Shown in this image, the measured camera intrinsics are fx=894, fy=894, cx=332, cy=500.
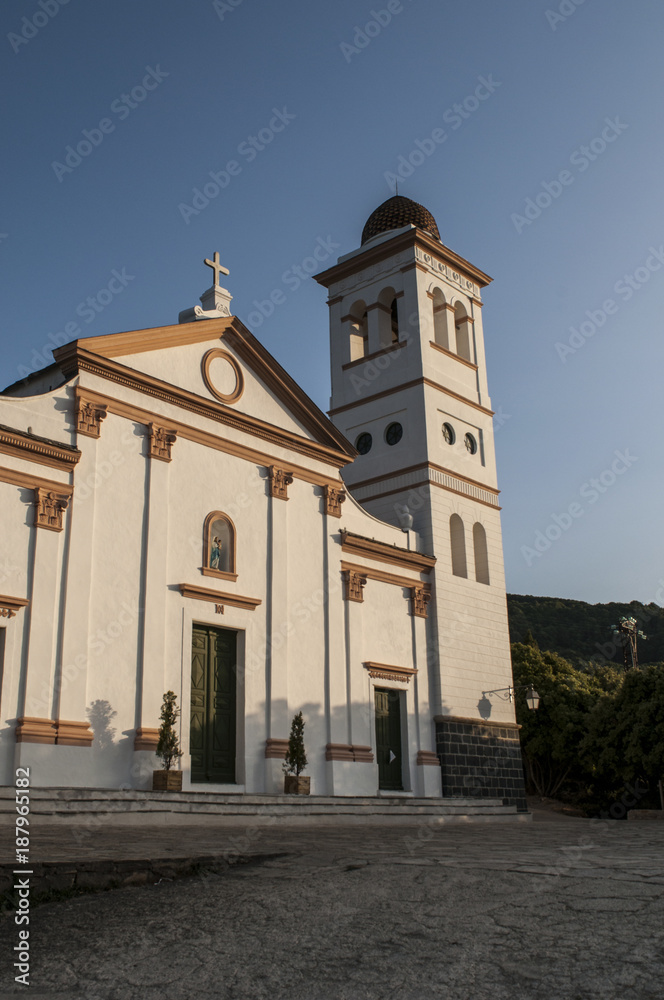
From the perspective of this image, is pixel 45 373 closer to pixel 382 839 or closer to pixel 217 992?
pixel 382 839

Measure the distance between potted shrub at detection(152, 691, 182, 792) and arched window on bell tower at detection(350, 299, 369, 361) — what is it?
1278 centimetres

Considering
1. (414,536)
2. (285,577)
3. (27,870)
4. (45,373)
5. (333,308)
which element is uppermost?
(333,308)

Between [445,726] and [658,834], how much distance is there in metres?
8.76

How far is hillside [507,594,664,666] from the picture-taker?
61.4m

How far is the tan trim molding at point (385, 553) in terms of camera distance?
19.0 meters

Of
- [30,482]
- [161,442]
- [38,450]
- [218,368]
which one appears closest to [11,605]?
[30,482]

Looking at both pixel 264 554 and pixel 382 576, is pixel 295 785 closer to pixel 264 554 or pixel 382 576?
pixel 264 554

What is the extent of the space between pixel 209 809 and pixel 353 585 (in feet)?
24.4

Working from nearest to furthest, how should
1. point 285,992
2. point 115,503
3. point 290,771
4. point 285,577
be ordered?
point 285,992
point 115,503
point 290,771
point 285,577

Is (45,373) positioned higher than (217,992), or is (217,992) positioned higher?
(45,373)

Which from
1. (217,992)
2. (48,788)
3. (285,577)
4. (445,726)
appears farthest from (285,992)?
(445,726)

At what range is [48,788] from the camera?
38.0 ft

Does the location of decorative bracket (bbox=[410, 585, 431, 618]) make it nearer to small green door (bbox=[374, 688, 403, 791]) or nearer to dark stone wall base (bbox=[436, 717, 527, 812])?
small green door (bbox=[374, 688, 403, 791])

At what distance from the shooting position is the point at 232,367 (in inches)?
701
